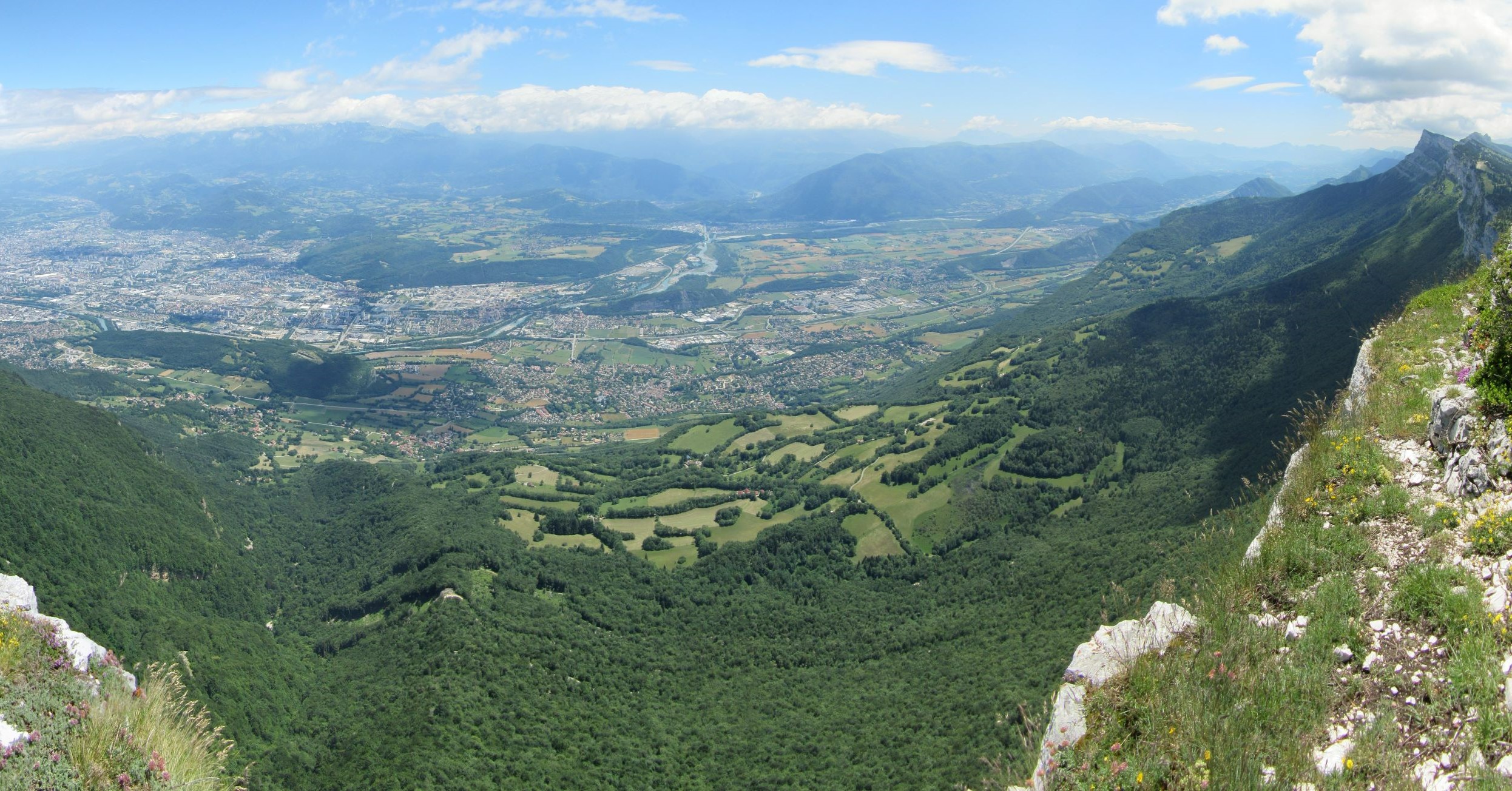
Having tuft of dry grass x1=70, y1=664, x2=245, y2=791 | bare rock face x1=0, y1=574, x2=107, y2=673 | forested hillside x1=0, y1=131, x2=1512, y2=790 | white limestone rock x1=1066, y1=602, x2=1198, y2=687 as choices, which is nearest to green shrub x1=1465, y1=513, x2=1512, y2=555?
white limestone rock x1=1066, y1=602, x2=1198, y2=687

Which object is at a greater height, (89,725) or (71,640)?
(89,725)

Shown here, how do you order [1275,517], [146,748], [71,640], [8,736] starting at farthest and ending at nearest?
[1275,517], [71,640], [146,748], [8,736]

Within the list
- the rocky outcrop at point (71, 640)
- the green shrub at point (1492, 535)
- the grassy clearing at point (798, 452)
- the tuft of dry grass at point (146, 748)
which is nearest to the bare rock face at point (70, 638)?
the rocky outcrop at point (71, 640)

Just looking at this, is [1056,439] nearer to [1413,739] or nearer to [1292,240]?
[1413,739]

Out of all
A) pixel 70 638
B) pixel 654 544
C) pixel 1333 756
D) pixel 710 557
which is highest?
pixel 1333 756

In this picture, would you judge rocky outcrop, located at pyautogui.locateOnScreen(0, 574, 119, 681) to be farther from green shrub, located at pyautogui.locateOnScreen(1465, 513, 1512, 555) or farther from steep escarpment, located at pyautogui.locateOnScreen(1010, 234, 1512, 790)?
green shrub, located at pyautogui.locateOnScreen(1465, 513, 1512, 555)

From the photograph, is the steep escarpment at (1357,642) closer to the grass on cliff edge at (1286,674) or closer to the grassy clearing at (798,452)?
the grass on cliff edge at (1286,674)

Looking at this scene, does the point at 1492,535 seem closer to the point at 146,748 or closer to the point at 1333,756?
the point at 1333,756

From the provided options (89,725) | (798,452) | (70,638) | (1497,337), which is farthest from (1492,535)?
(798,452)
